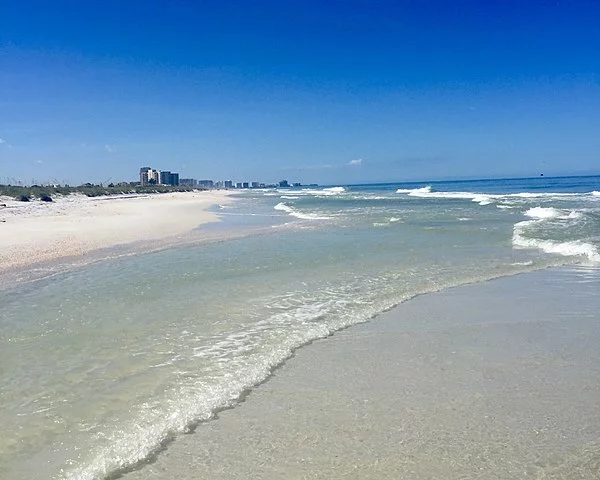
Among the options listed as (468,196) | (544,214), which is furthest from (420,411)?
(468,196)

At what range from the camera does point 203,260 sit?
16.0 meters

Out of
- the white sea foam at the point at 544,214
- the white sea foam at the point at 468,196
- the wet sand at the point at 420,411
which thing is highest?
the wet sand at the point at 420,411

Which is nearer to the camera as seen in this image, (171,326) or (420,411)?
(420,411)

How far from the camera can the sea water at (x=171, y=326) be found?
5.08 m

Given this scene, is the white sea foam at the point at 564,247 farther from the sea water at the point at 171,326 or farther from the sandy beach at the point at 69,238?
the sandy beach at the point at 69,238

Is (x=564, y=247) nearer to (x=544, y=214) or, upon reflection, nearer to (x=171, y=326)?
(x=171, y=326)

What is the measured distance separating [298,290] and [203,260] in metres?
5.57

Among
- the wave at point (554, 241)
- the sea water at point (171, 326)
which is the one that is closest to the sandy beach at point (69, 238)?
the sea water at point (171, 326)

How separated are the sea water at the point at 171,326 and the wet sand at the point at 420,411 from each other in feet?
1.49

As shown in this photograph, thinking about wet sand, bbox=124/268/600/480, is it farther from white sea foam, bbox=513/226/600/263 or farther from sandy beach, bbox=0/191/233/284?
sandy beach, bbox=0/191/233/284

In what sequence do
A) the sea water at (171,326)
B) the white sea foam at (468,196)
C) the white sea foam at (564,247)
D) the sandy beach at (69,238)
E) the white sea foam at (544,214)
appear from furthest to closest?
the white sea foam at (468,196) → the white sea foam at (544,214) → the sandy beach at (69,238) → the white sea foam at (564,247) → the sea water at (171,326)

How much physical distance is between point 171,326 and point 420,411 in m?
4.70

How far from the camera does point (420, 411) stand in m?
5.40

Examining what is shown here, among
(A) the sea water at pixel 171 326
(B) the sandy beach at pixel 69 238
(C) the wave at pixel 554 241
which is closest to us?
(A) the sea water at pixel 171 326
